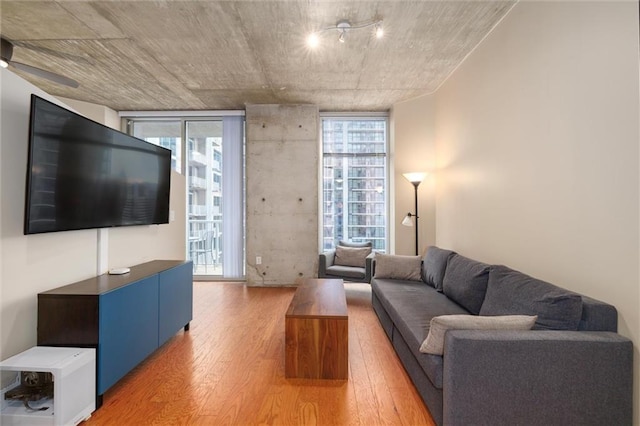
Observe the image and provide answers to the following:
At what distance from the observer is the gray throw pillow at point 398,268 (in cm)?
353

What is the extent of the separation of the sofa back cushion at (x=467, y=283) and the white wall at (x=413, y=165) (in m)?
1.79

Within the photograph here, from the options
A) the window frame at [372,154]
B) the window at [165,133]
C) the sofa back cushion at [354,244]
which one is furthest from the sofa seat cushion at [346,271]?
the window at [165,133]

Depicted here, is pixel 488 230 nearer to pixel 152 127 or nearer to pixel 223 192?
pixel 223 192

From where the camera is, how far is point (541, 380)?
1.47 metres

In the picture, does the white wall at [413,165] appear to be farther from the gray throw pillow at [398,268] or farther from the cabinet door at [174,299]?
the cabinet door at [174,299]

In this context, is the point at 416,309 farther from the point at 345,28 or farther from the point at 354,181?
the point at 354,181

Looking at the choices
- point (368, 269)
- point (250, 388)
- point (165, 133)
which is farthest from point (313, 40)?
point (165, 133)

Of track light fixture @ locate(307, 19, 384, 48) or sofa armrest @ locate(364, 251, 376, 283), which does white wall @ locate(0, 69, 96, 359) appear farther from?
sofa armrest @ locate(364, 251, 376, 283)

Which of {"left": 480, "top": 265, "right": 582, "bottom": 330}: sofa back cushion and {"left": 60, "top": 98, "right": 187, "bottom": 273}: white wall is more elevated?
{"left": 60, "top": 98, "right": 187, "bottom": 273}: white wall

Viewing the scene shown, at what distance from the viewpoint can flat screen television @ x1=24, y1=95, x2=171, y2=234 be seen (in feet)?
5.98

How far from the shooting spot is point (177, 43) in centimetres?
315

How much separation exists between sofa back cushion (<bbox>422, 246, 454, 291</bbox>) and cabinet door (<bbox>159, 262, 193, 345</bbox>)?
8.70 ft

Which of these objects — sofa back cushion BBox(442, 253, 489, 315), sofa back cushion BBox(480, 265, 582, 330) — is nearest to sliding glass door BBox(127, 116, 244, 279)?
sofa back cushion BBox(442, 253, 489, 315)

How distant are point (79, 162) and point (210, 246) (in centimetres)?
357
